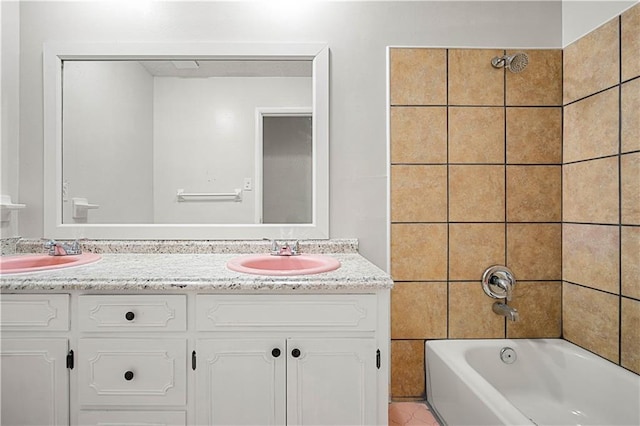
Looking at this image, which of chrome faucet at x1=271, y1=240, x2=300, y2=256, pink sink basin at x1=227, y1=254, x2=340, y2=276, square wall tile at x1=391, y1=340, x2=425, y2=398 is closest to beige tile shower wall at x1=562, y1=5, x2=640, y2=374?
square wall tile at x1=391, y1=340, x2=425, y2=398

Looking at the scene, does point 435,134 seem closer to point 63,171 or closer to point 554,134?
point 554,134

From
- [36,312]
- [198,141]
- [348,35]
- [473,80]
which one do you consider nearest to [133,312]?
[36,312]

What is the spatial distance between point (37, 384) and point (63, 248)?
64 centimetres

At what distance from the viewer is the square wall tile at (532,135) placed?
170 cm

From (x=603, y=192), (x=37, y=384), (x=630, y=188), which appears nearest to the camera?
(x=37, y=384)

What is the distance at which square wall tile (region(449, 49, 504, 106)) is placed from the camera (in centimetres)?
169

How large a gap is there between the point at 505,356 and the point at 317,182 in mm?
1192

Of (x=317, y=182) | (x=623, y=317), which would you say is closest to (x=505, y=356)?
(x=623, y=317)

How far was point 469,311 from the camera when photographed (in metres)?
1.71

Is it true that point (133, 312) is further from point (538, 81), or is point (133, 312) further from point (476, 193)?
point (538, 81)

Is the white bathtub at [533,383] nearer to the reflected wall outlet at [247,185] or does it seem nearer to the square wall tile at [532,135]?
the square wall tile at [532,135]

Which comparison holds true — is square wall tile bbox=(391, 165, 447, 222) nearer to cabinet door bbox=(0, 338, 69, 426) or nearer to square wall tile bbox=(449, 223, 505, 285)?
square wall tile bbox=(449, 223, 505, 285)

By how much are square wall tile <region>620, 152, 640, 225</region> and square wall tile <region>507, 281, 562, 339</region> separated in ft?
1.60

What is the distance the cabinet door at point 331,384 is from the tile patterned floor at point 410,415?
0.49 metres
